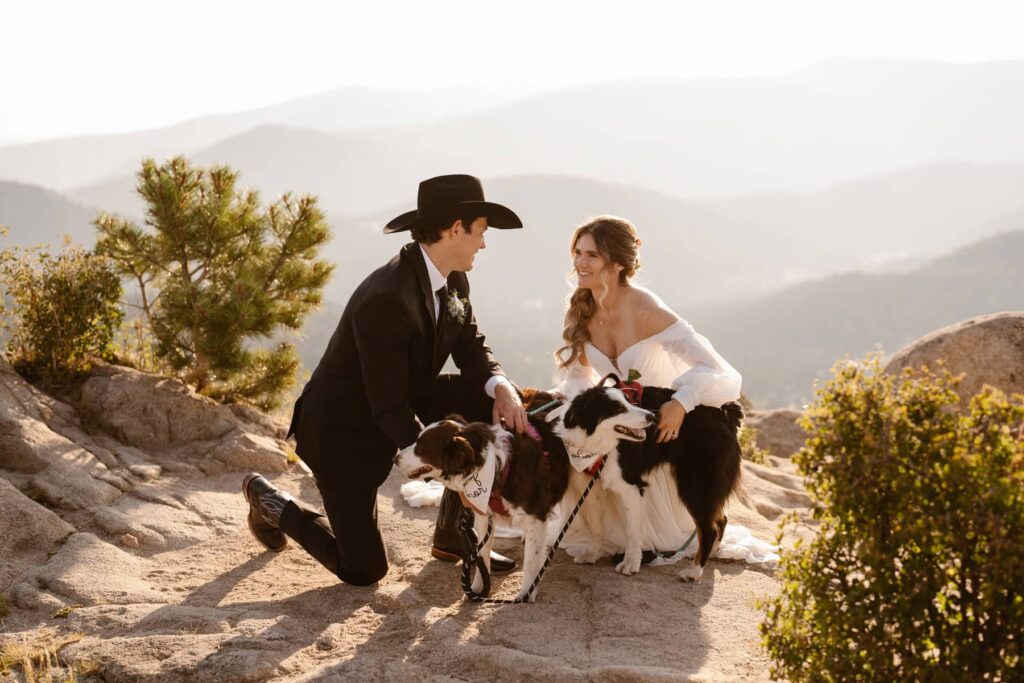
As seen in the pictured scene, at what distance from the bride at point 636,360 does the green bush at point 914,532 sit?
1.94 meters

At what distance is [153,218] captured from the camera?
781 centimetres

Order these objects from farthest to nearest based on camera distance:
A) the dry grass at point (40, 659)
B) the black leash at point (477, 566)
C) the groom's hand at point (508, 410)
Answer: the groom's hand at point (508, 410), the black leash at point (477, 566), the dry grass at point (40, 659)

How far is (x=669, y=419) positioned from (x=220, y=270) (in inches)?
215

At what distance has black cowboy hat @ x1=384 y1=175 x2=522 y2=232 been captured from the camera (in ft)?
14.8

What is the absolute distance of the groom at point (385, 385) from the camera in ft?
14.3

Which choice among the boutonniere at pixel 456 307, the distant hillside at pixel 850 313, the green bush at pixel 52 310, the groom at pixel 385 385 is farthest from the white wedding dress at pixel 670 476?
the distant hillside at pixel 850 313

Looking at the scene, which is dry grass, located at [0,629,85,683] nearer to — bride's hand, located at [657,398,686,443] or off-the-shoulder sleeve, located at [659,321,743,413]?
bride's hand, located at [657,398,686,443]

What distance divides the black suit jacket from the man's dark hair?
0.25ft

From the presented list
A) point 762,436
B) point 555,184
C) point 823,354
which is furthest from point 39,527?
point 555,184

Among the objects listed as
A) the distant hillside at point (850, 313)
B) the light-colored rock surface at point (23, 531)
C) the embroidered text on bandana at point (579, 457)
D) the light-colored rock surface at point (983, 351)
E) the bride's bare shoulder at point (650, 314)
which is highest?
the bride's bare shoulder at point (650, 314)

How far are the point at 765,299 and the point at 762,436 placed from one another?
315 feet

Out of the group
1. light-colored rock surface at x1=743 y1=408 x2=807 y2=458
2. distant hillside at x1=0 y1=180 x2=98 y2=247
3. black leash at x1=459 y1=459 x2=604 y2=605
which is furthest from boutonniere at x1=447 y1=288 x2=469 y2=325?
distant hillside at x1=0 y1=180 x2=98 y2=247

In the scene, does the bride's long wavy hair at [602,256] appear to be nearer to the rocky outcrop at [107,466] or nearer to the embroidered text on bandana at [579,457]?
the embroidered text on bandana at [579,457]

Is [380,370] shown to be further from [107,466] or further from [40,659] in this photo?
[107,466]
